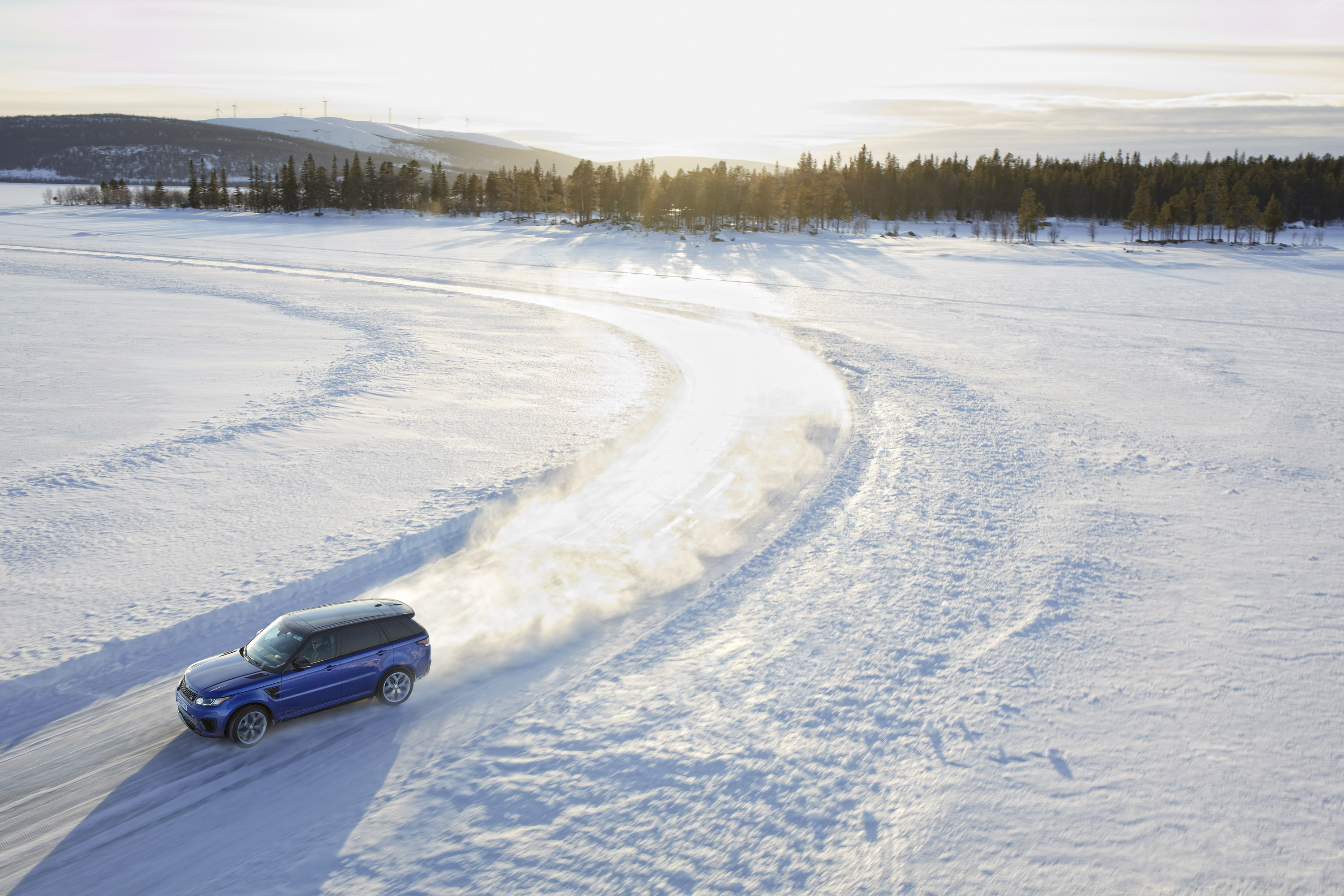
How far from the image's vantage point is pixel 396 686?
9492 mm

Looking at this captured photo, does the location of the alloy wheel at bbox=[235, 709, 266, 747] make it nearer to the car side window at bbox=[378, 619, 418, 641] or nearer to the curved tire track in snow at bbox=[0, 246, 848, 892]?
the curved tire track in snow at bbox=[0, 246, 848, 892]

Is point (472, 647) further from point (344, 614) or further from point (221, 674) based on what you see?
point (221, 674)

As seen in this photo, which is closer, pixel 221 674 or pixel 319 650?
pixel 221 674

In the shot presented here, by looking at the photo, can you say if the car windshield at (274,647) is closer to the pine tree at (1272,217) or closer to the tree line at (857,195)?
the tree line at (857,195)

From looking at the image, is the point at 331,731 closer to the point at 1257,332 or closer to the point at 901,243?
the point at 1257,332

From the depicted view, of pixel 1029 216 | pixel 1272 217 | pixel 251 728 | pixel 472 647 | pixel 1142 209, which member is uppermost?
pixel 1142 209

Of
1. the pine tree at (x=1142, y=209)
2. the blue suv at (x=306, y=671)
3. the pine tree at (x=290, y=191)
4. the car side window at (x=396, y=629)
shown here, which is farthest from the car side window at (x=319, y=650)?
the pine tree at (x=290, y=191)

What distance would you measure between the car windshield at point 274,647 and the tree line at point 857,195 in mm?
105854

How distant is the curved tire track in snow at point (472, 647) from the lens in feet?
24.7

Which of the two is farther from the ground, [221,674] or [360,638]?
[360,638]

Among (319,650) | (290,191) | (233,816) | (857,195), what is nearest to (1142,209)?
(857,195)

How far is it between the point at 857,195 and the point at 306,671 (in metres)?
152

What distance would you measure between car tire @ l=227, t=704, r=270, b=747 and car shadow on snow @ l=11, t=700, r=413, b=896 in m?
0.10

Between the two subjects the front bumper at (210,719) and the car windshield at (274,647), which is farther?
the car windshield at (274,647)
